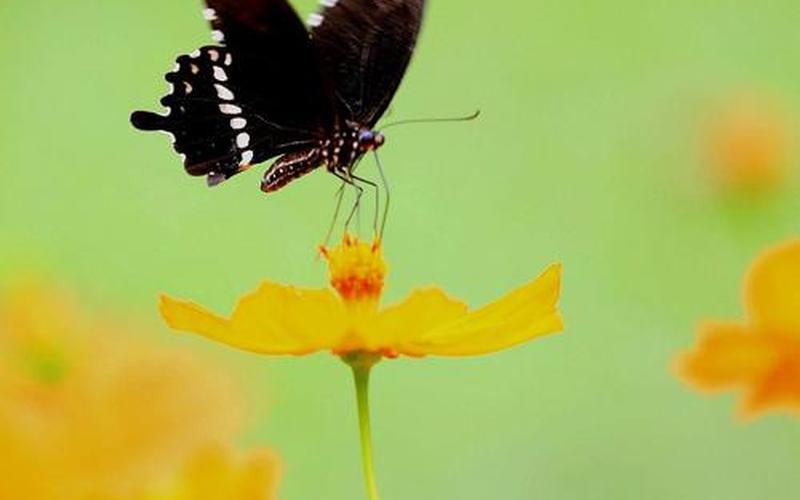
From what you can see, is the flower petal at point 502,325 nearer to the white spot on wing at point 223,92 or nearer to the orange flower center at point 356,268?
the orange flower center at point 356,268

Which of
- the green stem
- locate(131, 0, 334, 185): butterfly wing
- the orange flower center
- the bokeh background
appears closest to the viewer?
the green stem

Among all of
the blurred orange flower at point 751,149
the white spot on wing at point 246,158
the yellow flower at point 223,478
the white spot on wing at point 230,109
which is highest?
the blurred orange flower at point 751,149

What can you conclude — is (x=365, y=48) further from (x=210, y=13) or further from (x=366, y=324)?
(x=366, y=324)

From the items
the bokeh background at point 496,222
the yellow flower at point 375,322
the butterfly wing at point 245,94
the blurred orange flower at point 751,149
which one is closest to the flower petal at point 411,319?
the yellow flower at point 375,322

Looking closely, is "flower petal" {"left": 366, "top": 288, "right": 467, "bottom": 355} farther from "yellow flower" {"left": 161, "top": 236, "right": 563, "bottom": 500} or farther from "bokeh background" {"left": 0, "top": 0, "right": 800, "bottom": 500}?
"bokeh background" {"left": 0, "top": 0, "right": 800, "bottom": 500}

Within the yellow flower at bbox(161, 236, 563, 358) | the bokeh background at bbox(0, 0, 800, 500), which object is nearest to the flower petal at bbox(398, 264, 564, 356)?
the yellow flower at bbox(161, 236, 563, 358)

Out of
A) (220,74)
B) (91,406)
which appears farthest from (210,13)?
(91,406)
